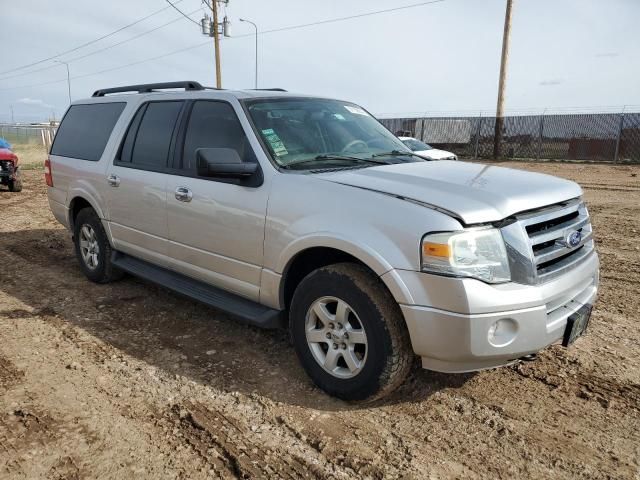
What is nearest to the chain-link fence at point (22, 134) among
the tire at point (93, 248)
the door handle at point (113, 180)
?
the tire at point (93, 248)

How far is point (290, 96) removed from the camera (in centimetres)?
408

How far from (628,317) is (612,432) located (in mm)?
1953

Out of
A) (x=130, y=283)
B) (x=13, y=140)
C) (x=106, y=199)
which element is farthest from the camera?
(x=13, y=140)

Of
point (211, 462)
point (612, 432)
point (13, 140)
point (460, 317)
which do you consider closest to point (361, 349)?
point (460, 317)

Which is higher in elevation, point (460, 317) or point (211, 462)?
point (460, 317)

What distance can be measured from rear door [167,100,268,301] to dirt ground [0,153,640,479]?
60 cm

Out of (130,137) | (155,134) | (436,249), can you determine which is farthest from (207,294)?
(436,249)

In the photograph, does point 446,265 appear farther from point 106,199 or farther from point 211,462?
point 106,199

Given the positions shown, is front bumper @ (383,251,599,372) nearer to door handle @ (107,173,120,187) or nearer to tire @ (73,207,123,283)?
door handle @ (107,173,120,187)

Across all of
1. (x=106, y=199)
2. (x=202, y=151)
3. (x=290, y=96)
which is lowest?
(x=106, y=199)

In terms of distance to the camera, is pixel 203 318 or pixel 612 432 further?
pixel 203 318

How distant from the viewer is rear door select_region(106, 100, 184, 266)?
420 cm

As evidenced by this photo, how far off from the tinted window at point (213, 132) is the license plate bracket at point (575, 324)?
7.23ft

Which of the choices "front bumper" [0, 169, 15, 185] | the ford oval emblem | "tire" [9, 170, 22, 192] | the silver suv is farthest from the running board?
"tire" [9, 170, 22, 192]
